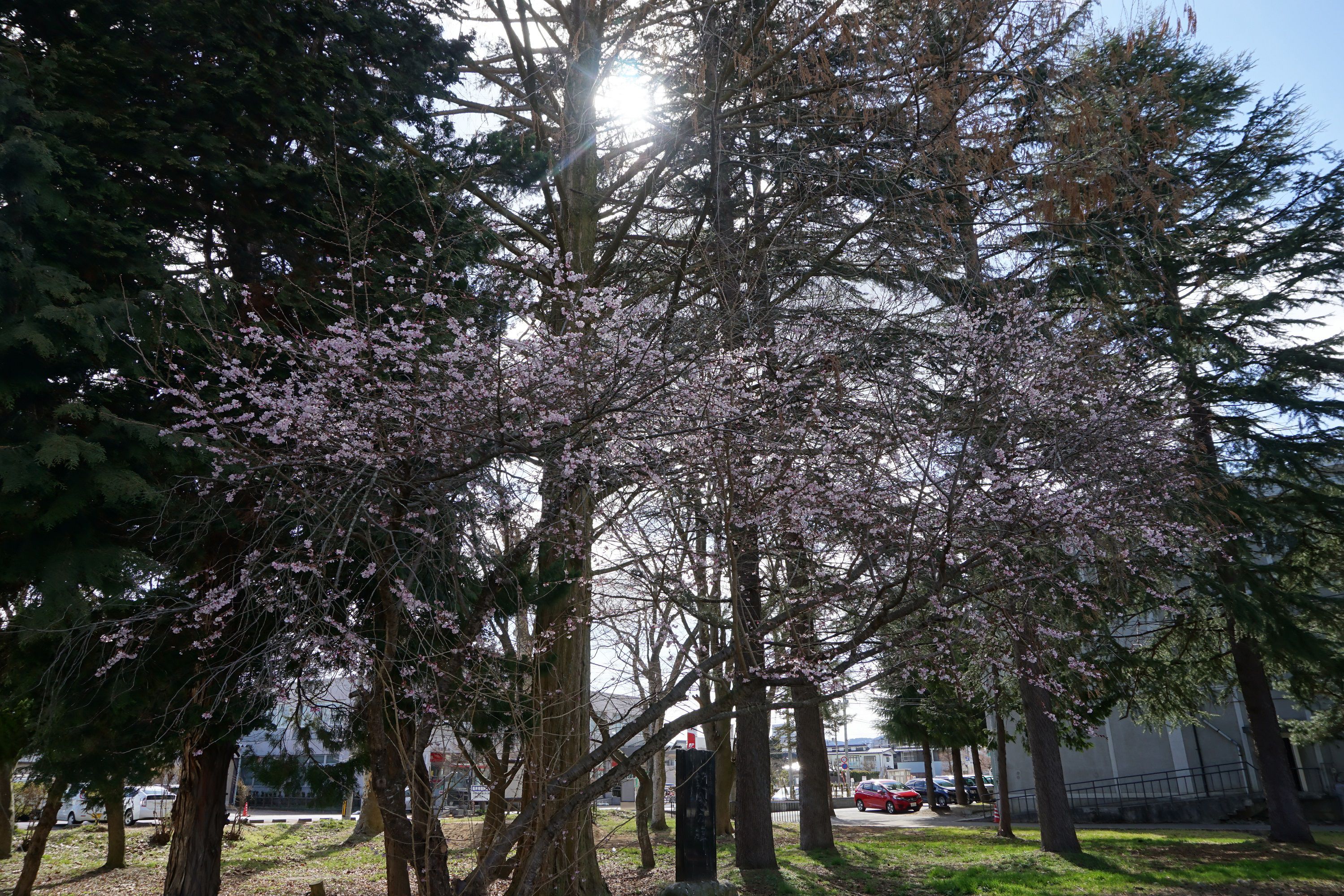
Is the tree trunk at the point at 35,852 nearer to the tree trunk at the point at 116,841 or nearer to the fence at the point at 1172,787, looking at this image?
the tree trunk at the point at 116,841

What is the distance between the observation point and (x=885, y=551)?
20.2ft

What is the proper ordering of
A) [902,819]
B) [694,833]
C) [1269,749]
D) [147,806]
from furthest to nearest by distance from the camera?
[902,819]
[147,806]
[1269,749]
[694,833]

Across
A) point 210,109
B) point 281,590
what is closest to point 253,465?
point 281,590

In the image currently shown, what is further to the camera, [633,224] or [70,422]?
[633,224]

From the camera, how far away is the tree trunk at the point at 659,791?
52.9 feet

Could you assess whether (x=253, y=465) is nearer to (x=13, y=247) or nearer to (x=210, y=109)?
(x=13, y=247)

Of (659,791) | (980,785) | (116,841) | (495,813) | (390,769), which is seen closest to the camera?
(390,769)

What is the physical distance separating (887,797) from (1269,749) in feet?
66.6

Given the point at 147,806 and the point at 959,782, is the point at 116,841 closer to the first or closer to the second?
the point at 147,806

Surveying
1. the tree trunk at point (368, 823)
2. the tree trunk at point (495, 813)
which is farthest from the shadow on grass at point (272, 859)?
the tree trunk at point (495, 813)

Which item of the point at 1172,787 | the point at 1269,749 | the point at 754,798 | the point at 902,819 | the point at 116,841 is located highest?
the point at 1269,749

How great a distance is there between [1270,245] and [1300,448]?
320 centimetres

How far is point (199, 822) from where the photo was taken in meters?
7.27

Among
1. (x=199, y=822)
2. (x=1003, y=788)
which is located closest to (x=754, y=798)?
(x=199, y=822)
